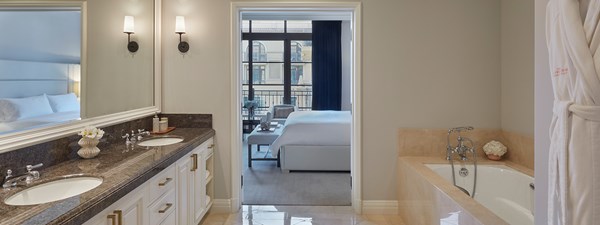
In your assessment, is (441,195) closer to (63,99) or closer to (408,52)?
(408,52)

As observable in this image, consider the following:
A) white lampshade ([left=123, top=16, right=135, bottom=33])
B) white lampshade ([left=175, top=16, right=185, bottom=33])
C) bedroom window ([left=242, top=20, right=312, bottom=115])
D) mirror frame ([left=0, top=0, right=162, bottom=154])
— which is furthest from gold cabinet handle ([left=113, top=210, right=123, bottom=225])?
bedroom window ([left=242, top=20, right=312, bottom=115])

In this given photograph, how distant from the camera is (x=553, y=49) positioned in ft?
3.36

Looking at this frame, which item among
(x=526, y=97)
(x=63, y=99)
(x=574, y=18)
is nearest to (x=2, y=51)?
(x=63, y=99)

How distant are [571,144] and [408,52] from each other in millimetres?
2372

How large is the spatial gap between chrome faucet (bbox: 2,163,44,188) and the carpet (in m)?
2.21

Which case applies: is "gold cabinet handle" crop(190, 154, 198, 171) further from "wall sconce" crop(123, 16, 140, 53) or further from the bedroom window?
the bedroom window

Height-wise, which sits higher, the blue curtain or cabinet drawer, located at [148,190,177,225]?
the blue curtain

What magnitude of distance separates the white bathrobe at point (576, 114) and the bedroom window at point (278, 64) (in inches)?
313

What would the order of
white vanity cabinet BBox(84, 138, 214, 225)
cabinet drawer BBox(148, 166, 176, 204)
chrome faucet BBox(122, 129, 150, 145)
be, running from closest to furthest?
1. white vanity cabinet BBox(84, 138, 214, 225)
2. cabinet drawer BBox(148, 166, 176, 204)
3. chrome faucet BBox(122, 129, 150, 145)

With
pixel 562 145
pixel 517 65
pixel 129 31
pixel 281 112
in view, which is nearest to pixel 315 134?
pixel 517 65

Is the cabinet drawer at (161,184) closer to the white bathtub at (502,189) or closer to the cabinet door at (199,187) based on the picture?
the cabinet door at (199,187)

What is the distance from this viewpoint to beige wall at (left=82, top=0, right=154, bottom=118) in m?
2.35

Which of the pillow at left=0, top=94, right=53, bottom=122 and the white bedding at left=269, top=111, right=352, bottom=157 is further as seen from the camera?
the white bedding at left=269, top=111, right=352, bottom=157

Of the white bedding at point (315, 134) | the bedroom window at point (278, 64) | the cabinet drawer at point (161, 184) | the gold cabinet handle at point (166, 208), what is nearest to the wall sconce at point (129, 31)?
the cabinet drawer at point (161, 184)
